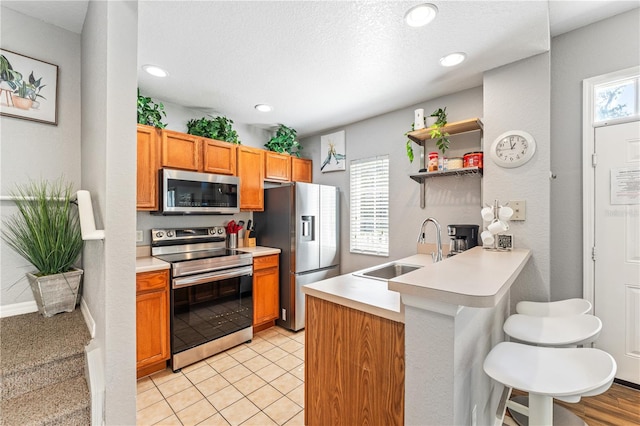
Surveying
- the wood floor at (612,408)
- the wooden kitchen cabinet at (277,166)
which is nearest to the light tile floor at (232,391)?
the wood floor at (612,408)

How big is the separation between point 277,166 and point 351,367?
2699 mm

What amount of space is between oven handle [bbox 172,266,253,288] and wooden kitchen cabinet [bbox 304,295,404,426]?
4.43ft

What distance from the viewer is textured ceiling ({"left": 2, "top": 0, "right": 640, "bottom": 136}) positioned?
1541 millimetres

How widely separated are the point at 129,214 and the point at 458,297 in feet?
4.44

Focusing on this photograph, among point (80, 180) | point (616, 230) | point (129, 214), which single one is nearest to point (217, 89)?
point (80, 180)

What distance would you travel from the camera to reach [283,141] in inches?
140

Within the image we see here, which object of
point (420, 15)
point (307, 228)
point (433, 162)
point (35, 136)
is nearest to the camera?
point (420, 15)

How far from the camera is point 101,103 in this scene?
3.91 ft

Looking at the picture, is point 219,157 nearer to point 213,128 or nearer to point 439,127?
point 213,128

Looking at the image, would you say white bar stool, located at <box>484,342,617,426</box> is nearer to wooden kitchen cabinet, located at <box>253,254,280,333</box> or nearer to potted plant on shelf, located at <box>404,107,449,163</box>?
potted plant on shelf, located at <box>404,107,449,163</box>

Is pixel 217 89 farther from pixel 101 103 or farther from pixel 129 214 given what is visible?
pixel 129 214

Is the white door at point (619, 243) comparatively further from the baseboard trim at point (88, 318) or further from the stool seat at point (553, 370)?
the baseboard trim at point (88, 318)

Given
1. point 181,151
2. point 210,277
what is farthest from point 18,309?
point 181,151

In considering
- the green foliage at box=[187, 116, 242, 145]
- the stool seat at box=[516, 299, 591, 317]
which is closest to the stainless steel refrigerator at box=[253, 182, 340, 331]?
the green foliage at box=[187, 116, 242, 145]
